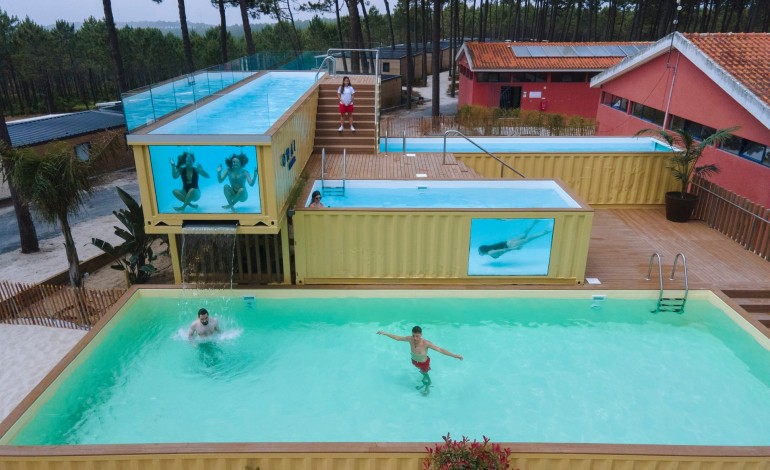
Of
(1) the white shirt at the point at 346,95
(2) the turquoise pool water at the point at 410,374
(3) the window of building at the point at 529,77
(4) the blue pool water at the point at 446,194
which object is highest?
(1) the white shirt at the point at 346,95

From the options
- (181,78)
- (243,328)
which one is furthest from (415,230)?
(181,78)

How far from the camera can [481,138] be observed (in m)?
18.0

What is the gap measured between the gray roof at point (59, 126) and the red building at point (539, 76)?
20.4 metres

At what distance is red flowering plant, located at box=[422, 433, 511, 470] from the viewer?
577 cm

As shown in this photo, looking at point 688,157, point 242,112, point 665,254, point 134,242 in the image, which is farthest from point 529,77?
point 134,242

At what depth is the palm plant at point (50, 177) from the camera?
10539 millimetres

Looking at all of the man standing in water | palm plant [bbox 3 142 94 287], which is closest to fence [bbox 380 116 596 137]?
palm plant [bbox 3 142 94 287]

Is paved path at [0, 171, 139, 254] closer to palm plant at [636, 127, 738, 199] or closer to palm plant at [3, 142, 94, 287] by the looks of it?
palm plant at [3, 142, 94, 287]

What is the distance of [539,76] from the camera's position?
32.3m

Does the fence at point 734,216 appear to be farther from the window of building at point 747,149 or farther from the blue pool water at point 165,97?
the blue pool water at point 165,97

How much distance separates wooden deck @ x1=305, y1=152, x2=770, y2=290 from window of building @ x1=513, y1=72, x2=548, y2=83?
18891 mm

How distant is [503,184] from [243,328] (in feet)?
21.1

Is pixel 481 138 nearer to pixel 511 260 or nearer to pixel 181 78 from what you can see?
pixel 511 260

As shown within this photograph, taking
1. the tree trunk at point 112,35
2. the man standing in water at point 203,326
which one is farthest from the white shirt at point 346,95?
the tree trunk at point 112,35
